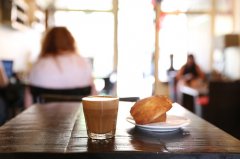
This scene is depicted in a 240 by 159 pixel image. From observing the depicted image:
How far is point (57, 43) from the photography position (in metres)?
2.87

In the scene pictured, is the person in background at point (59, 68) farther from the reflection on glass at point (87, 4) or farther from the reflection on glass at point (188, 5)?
the reflection on glass at point (188, 5)

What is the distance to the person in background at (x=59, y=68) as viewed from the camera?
2711 mm

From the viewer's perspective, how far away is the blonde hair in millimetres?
2865

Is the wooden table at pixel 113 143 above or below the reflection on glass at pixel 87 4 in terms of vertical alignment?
below

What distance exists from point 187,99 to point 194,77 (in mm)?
1267

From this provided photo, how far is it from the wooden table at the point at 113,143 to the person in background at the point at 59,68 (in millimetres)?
1354

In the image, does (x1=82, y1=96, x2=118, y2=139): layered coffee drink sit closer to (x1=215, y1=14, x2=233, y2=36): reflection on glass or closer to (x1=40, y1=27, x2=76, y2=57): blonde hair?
(x1=40, y1=27, x2=76, y2=57): blonde hair

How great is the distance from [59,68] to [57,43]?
0.25m

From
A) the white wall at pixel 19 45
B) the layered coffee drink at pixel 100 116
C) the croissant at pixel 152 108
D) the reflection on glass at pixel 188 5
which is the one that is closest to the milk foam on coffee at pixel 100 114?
the layered coffee drink at pixel 100 116

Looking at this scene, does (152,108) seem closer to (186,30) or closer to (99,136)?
(99,136)

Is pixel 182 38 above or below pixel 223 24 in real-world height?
below

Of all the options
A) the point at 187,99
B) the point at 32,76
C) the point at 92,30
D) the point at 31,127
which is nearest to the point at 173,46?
the point at 92,30

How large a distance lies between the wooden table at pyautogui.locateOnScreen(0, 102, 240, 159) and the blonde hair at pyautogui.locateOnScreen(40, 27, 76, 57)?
5.09 feet

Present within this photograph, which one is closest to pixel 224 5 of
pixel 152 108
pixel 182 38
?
pixel 182 38
